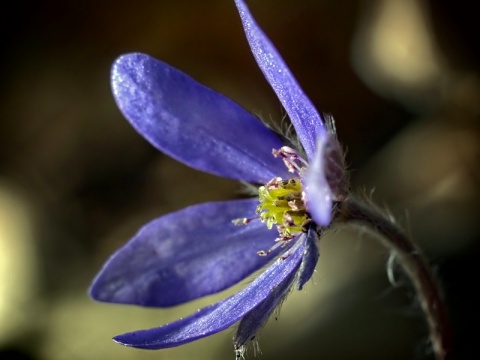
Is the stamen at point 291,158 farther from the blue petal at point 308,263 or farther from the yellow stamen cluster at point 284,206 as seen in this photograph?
the blue petal at point 308,263

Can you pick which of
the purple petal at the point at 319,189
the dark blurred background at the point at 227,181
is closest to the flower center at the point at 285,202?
the purple petal at the point at 319,189

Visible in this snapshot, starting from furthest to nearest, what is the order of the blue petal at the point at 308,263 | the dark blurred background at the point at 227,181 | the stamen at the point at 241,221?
the dark blurred background at the point at 227,181
the stamen at the point at 241,221
the blue petal at the point at 308,263

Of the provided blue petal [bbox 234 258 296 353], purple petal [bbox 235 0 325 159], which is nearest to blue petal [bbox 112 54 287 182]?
purple petal [bbox 235 0 325 159]

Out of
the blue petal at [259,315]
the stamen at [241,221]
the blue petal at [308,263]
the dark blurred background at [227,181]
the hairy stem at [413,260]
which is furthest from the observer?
the dark blurred background at [227,181]

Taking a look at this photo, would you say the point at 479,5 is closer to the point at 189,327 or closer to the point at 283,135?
the point at 283,135

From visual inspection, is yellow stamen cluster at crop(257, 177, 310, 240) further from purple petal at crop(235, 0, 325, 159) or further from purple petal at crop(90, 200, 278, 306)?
purple petal at crop(235, 0, 325, 159)

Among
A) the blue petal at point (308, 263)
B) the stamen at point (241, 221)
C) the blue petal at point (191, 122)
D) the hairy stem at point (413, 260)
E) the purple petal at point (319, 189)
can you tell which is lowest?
the hairy stem at point (413, 260)
